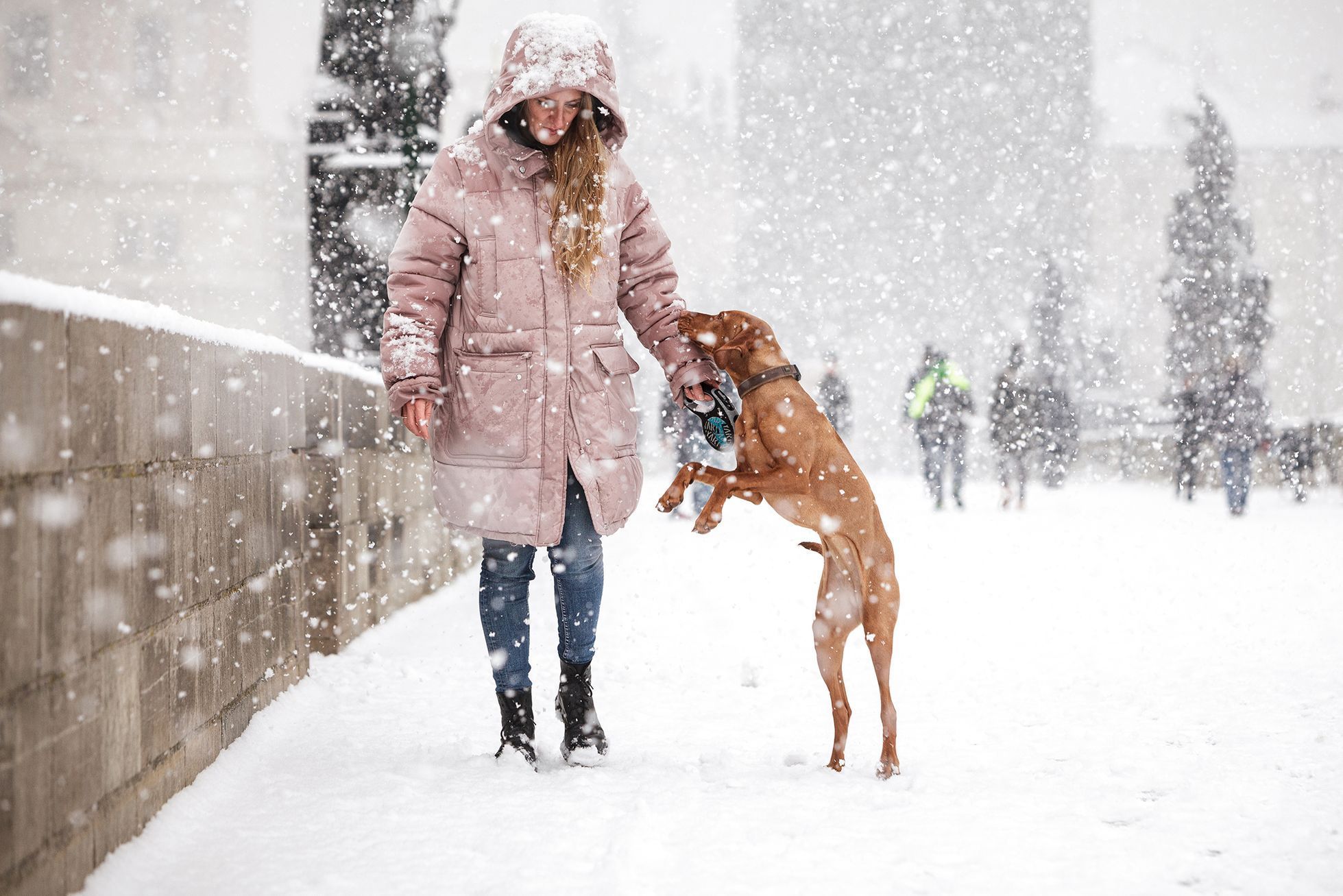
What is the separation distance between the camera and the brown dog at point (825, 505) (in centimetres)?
286

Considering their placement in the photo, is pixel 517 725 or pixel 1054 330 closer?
pixel 517 725

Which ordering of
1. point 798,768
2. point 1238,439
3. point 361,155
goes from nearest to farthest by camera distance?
point 798,768, point 361,155, point 1238,439

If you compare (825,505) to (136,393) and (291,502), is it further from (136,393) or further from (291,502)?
(291,502)

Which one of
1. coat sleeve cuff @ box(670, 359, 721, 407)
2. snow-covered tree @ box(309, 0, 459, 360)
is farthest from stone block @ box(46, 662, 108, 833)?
snow-covered tree @ box(309, 0, 459, 360)

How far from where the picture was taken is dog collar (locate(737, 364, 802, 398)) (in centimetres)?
301

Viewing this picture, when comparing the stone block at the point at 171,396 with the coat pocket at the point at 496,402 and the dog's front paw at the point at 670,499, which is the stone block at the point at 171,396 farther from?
the dog's front paw at the point at 670,499

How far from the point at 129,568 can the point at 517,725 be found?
3.84ft

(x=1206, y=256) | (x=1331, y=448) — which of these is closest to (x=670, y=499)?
(x=1331, y=448)

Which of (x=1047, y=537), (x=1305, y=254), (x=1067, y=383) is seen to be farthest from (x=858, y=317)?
(x=1047, y=537)

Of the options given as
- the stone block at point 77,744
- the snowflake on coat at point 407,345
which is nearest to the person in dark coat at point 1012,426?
the snowflake on coat at point 407,345

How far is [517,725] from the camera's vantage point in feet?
9.91

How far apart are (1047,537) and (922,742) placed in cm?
744

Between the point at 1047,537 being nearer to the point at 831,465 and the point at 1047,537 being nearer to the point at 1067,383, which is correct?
the point at 831,465

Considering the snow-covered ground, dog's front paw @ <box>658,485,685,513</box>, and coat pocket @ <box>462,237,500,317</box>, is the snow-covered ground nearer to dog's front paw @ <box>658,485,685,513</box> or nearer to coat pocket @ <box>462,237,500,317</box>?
dog's front paw @ <box>658,485,685,513</box>
